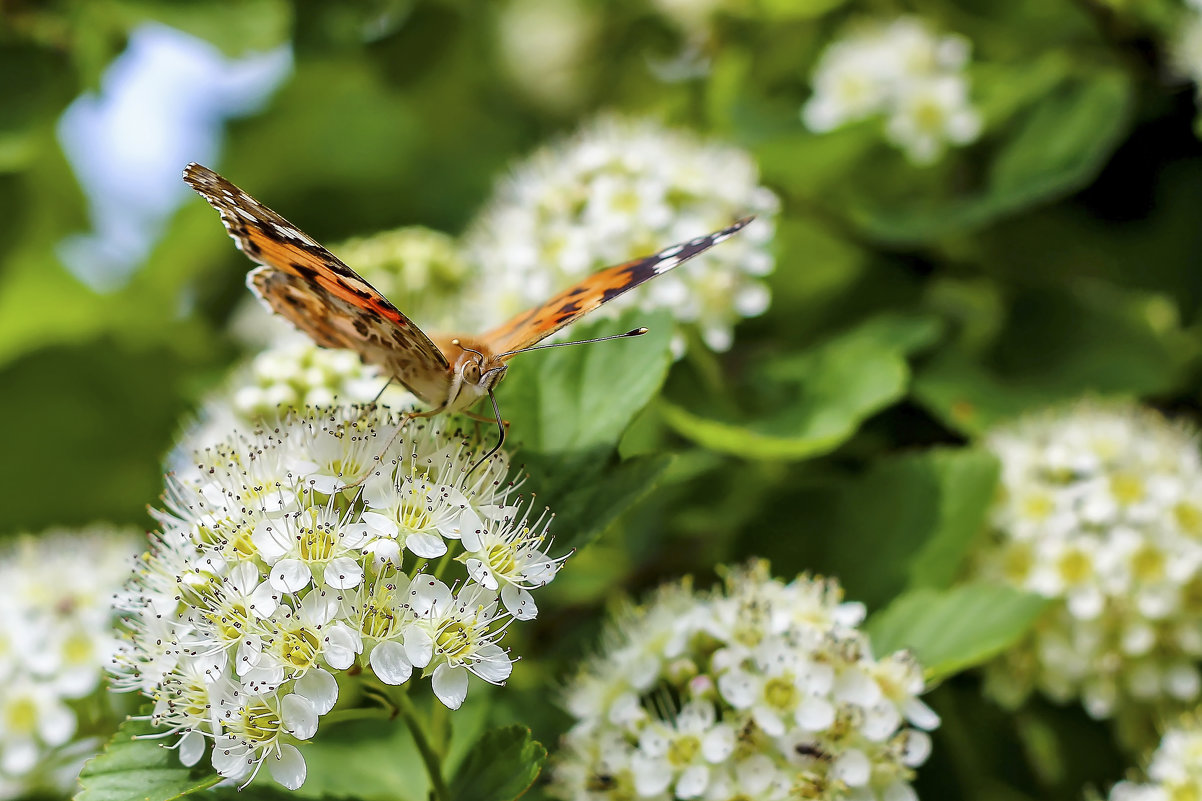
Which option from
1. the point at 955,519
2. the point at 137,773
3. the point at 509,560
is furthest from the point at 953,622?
the point at 137,773

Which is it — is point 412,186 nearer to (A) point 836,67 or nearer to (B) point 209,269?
(B) point 209,269

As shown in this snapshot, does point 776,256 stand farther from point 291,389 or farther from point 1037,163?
point 291,389

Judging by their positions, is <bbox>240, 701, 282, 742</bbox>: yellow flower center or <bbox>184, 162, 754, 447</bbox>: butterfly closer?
<bbox>240, 701, 282, 742</bbox>: yellow flower center

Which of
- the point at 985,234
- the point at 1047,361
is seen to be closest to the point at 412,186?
the point at 985,234

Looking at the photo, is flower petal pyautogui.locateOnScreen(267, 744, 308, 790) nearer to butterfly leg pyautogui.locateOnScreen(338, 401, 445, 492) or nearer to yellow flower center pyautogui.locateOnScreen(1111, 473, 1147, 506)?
butterfly leg pyautogui.locateOnScreen(338, 401, 445, 492)

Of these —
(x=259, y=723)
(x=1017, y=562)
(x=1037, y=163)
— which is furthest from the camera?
(x=1037, y=163)

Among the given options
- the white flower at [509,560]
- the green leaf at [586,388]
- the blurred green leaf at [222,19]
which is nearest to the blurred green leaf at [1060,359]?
the green leaf at [586,388]

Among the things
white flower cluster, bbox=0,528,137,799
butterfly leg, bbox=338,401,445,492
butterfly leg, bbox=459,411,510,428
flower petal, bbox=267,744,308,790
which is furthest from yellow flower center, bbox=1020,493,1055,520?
white flower cluster, bbox=0,528,137,799
